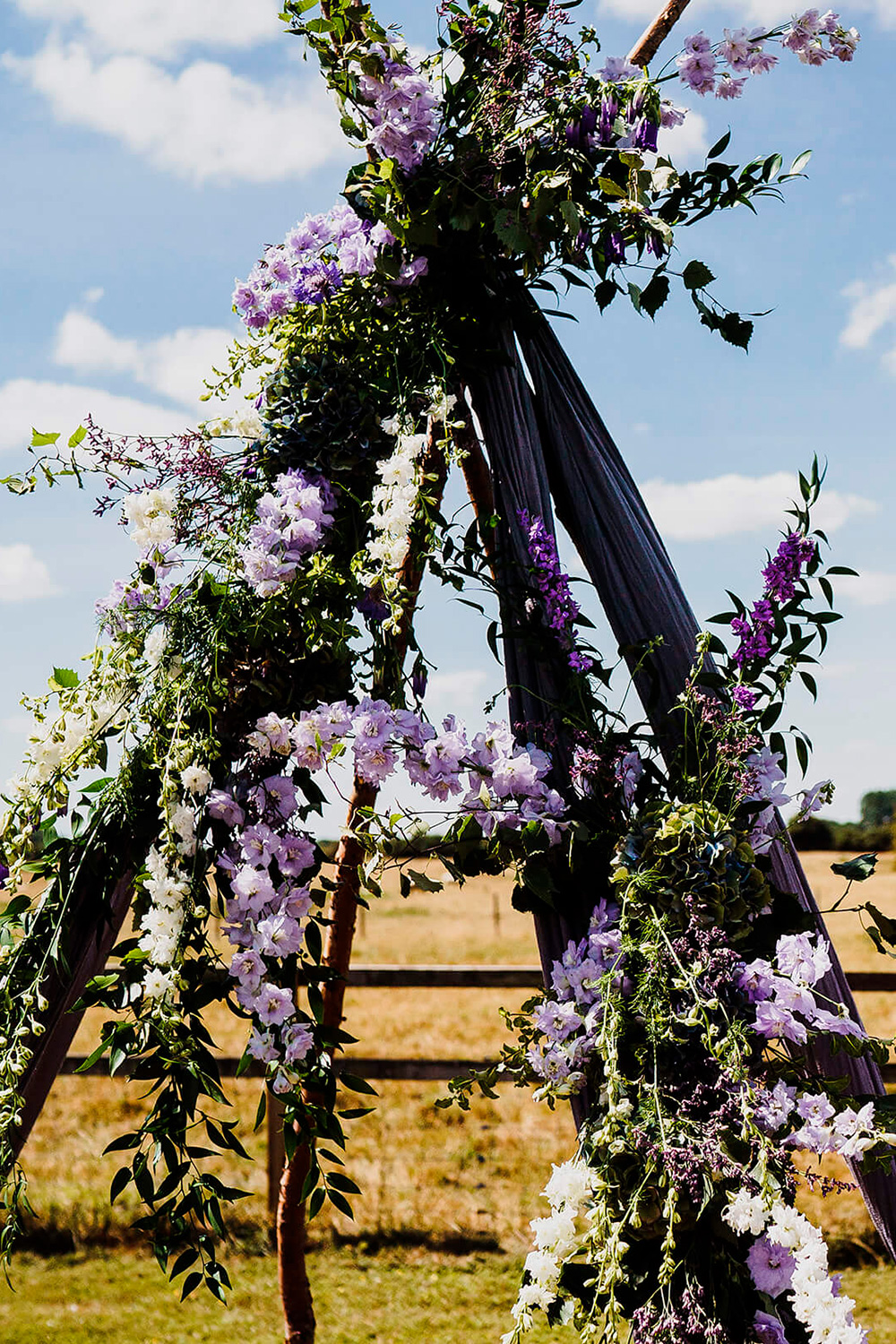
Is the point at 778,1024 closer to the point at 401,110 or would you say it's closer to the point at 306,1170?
the point at 306,1170

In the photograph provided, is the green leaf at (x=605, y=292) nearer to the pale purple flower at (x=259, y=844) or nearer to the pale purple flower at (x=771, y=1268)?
the pale purple flower at (x=259, y=844)

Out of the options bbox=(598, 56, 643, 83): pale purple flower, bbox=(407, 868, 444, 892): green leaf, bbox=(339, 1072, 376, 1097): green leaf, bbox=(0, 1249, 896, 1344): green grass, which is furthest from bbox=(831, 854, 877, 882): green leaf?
bbox=(0, 1249, 896, 1344): green grass

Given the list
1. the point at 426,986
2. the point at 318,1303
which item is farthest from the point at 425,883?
the point at 426,986

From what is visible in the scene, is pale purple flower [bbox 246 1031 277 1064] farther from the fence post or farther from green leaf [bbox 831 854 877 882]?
the fence post

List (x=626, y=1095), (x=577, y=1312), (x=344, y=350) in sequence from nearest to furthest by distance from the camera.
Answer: (x=577, y=1312), (x=626, y=1095), (x=344, y=350)

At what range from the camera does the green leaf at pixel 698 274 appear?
1704mm

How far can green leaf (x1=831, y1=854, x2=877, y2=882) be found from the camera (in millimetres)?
1667

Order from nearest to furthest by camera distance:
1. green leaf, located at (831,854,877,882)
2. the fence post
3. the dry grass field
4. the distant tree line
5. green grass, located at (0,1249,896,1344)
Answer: green leaf, located at (831,854,877,882)
green grass, located at (0,1249,896,1344)
the dry grass field
the fence post
the distant tree line

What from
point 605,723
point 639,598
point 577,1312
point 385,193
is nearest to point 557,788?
point 605,723

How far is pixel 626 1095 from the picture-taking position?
1.55 m

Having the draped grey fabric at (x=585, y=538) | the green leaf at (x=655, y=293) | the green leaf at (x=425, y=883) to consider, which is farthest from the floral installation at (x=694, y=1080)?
the green leaf at (x=655, y=293)

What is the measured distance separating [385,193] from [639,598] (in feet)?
2.53

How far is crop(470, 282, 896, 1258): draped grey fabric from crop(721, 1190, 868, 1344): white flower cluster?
0.49m

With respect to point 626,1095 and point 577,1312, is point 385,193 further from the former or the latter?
point 577,1312
